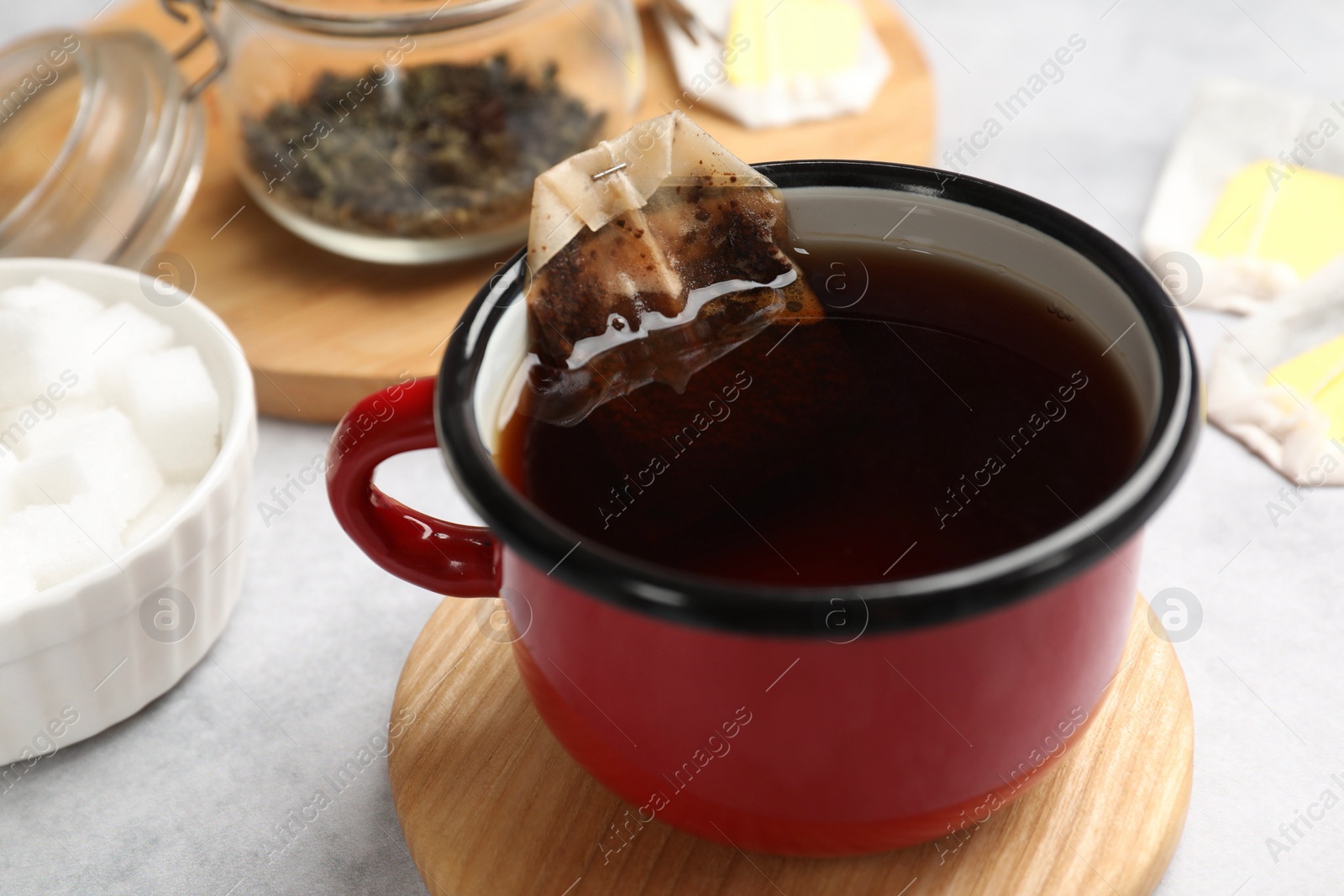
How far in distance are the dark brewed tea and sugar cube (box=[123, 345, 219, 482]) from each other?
0.39 meters

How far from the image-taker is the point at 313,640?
114 cm

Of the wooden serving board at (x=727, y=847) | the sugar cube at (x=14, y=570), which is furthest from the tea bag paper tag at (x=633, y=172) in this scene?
the sugar cube at (x=14, y=570)

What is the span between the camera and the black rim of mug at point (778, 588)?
0.58 m

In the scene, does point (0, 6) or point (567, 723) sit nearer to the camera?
point (567, 723)

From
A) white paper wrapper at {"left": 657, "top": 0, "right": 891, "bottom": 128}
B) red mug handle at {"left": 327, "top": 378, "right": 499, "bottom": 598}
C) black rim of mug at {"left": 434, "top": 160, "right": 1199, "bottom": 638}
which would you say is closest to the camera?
black rim of mug at {"left": 434, "top": 160, "right": 1199, "bottom": 638}

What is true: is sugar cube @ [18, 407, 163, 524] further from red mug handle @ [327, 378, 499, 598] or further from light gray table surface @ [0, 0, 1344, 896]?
red mug handle @ [327, 378, 499, 598]

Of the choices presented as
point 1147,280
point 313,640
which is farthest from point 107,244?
point 1147,280

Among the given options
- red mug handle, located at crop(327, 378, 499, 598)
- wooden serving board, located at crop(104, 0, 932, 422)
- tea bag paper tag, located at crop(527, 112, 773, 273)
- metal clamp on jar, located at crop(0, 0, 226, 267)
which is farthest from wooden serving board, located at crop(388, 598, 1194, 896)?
metal clamp on jar, located at crop(0, 0, 226, 267)

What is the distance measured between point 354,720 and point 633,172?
0.52 metres

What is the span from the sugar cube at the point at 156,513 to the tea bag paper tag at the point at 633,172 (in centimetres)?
42

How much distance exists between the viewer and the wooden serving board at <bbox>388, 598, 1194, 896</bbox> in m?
0.79

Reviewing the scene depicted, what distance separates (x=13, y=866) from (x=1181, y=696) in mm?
879

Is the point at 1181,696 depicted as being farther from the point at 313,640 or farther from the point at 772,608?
the point at 313,640

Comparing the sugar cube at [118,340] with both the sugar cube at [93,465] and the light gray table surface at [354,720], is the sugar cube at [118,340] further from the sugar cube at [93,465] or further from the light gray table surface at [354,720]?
the light gray table surface at [354,720]
